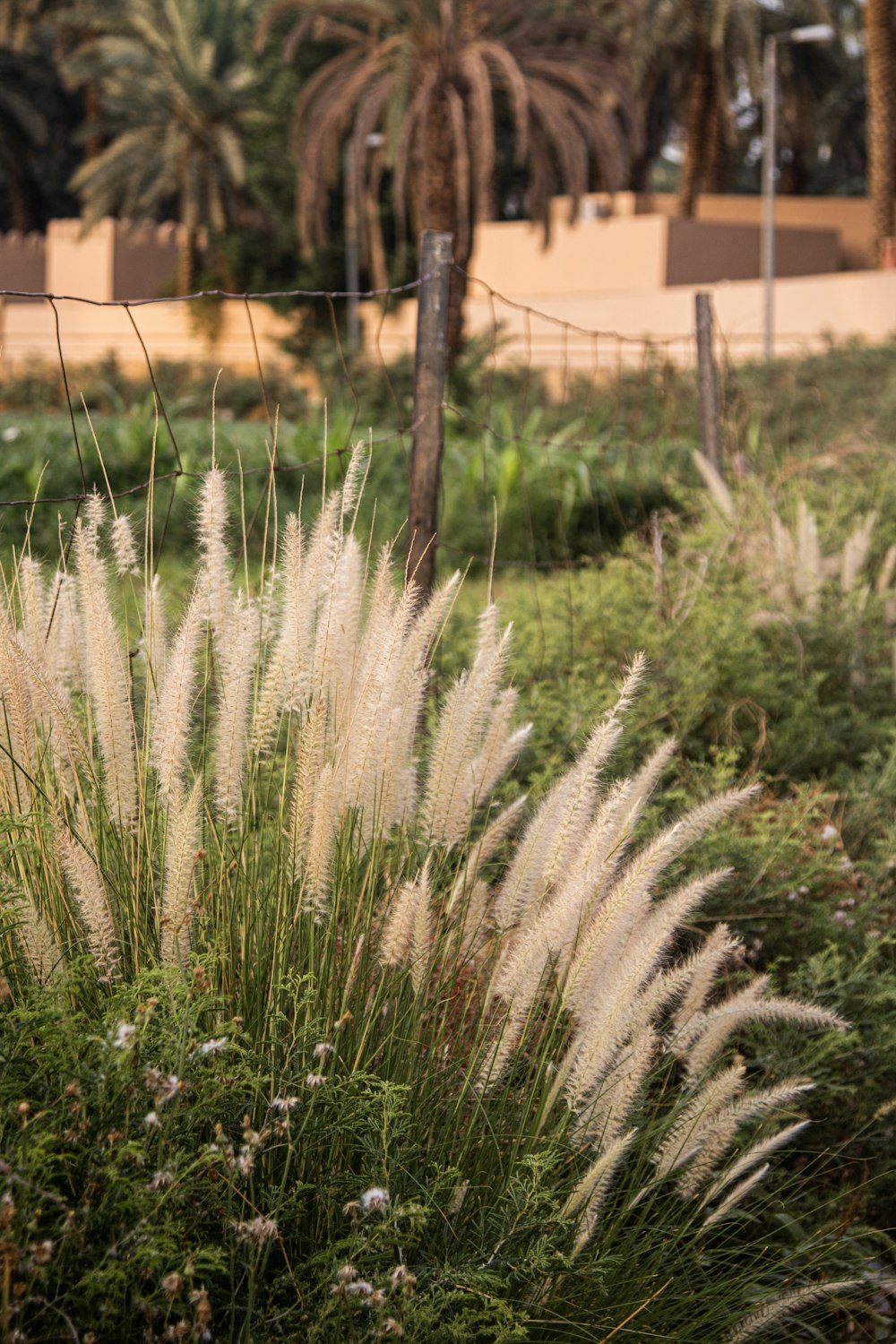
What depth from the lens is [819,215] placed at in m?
32.0

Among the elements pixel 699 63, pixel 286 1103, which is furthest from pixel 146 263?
pixel 286 1103

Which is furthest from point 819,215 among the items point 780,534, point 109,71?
point 780,534

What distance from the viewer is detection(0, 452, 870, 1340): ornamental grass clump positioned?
1.88 metres

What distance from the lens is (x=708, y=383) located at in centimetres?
716

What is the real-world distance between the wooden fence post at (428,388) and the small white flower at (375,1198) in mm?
2502

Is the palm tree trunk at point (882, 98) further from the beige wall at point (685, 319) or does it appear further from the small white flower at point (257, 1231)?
the small white flower at point (257, 1231)

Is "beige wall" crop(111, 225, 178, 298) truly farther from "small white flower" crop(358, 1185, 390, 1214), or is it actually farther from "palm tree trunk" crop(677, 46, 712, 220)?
"small white flower" crop(358, 1185, 390, 1214)

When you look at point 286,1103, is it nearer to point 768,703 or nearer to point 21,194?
point 768,703

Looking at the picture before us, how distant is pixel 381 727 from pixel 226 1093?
58 cm

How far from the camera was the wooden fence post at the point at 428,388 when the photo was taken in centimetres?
417

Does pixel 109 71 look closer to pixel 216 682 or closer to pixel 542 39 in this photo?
pixel 542 39

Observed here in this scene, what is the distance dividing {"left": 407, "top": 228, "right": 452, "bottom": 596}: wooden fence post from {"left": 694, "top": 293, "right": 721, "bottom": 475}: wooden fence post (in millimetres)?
3101

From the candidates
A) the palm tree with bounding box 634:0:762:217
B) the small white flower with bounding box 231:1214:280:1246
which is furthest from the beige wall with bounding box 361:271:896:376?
the small white flower with bounding box 231:1214:280:1246

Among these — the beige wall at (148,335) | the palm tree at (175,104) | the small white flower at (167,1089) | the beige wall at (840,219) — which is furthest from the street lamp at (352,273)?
the small white flower at (167,1089)
